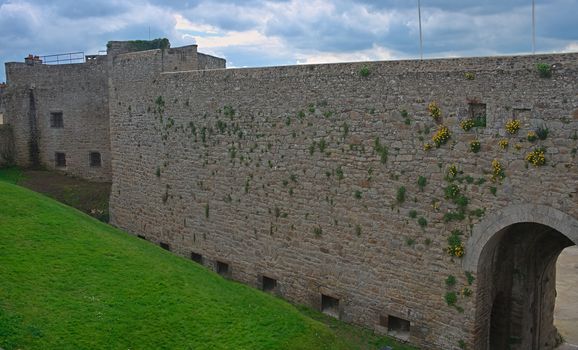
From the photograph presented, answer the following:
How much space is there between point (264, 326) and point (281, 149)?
A: 5.64 metres

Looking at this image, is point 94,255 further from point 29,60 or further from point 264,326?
point 29,60

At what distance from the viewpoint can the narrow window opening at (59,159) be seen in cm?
3180

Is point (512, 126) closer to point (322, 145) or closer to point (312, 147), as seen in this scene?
point (322, 145)

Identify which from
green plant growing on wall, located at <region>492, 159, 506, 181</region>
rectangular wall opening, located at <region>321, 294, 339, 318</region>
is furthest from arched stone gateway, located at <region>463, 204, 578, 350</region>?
rectangular wall opening, located at <region>321, 294, 339, 318</region>

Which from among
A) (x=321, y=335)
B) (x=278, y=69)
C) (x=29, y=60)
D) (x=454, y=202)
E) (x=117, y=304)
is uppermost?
(x=29, y=60)

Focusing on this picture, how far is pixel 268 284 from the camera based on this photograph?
1862 centimetres

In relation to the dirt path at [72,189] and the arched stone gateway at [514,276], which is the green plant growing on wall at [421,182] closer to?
the arched stone gateway at [514,276]

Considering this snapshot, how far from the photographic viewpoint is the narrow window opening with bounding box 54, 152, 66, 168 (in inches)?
1252

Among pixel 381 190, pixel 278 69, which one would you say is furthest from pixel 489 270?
pixel 278 69

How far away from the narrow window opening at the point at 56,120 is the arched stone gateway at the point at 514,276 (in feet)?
79.5

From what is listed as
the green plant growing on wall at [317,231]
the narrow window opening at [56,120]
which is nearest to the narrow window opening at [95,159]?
the narrow window opening at [56,120]

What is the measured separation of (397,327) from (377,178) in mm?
3876

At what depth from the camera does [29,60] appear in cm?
3272

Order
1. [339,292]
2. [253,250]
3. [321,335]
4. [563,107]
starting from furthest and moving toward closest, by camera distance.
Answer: [253,250] → [339,292] → [321,335] → [563,107]
